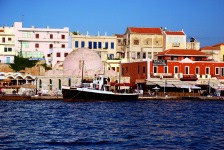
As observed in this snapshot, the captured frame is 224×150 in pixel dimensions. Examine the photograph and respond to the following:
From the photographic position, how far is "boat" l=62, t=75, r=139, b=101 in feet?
234

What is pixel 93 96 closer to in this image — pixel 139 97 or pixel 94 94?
pixel 94 94

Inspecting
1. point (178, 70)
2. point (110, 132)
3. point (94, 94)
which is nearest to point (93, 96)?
point (94, 94)

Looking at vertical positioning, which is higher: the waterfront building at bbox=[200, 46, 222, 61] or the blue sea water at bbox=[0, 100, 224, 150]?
the waterfront building at bbox=[200, 46, 222, 61]

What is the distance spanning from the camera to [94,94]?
72.5m

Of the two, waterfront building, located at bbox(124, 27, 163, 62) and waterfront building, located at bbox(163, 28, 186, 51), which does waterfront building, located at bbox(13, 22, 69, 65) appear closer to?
waterfront building, located at bbox(124, 27, 163, 62)

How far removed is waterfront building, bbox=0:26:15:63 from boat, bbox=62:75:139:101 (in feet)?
74.2

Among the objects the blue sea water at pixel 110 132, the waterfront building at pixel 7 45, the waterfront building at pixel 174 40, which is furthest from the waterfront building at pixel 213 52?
the blue sea water at pixel 110 132

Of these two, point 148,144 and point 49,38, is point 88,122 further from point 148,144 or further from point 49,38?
point 49,38

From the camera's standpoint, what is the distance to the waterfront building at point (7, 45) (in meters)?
92.3

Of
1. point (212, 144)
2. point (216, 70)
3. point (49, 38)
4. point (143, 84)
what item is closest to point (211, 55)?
point (216, 70)

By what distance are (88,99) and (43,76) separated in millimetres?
13471

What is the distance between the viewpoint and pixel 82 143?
28938 mm

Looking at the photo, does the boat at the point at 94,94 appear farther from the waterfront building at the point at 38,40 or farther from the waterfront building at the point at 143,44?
the waterfront building at the point at 143,44

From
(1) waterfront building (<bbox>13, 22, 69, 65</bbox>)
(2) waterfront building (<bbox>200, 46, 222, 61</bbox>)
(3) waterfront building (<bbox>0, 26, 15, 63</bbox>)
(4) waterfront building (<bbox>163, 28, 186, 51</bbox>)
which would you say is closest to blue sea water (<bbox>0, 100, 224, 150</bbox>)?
(3) waterfront building (<bbox>0, 26, 15, 63</bbox>)
